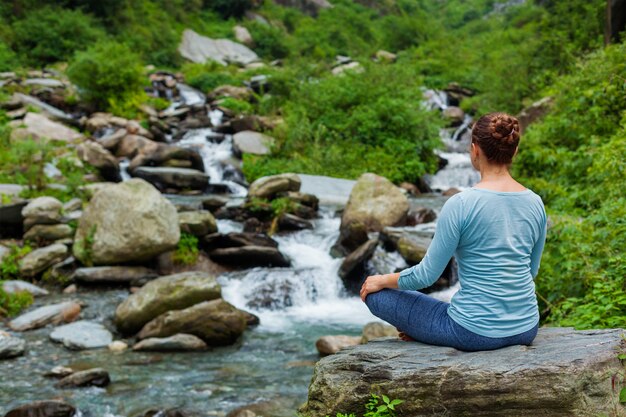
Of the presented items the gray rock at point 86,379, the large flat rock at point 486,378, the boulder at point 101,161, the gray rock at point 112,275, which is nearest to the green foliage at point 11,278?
the gray rock at point 112,275

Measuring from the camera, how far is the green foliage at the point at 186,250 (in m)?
11.8

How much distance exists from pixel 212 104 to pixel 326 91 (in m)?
7.61

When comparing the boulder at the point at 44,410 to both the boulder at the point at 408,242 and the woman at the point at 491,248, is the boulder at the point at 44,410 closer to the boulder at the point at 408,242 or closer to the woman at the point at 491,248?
the woman at the point at 491,248

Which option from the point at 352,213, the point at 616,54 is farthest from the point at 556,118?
the point at 352,213

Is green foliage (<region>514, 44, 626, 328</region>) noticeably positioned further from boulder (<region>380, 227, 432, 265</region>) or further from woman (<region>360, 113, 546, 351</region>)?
boulder (<region>380, 227, 432, 265</region>)

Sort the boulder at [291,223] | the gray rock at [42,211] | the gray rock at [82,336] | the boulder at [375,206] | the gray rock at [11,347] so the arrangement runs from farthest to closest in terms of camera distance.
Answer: the boulder at [291,223] < the boulder at [375,206] < the gray rock at [42,211] < the gray rock at [82,336] < the gray rock at [11,347]

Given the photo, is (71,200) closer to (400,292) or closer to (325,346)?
(325,346)

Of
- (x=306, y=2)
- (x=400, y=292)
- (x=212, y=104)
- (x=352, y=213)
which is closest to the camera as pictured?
(x=400, y=292)

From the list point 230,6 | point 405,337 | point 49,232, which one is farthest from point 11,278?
point 230,6

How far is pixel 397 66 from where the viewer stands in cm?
2373

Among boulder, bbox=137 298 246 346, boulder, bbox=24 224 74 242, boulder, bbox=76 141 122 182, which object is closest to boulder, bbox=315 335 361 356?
boulder, bbox=137 298 246 346

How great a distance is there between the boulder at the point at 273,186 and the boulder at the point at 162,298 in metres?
5.56

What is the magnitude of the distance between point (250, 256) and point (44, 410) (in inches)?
252

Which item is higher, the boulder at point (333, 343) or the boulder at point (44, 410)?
the boulder at point (44, 410)
